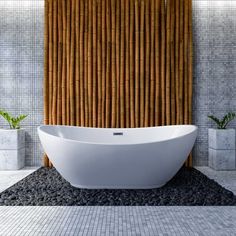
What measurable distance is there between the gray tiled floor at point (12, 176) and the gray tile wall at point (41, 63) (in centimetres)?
34

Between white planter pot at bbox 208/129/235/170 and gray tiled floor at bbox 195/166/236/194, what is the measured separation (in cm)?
11

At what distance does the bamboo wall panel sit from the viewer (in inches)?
172

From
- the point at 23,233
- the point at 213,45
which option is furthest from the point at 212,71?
the point at 23,233

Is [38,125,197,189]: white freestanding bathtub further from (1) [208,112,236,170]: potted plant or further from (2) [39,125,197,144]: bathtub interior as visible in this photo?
(1) [208,112,236,170]: potted plant

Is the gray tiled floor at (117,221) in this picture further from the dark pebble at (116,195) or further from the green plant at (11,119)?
the green plant at (11,119)

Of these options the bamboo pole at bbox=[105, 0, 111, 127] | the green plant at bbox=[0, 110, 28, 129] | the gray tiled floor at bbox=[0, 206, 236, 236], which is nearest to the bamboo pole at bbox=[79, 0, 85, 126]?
the bamboo pole at bbox=[105, 0, 111, 127]

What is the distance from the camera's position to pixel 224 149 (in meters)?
4.17

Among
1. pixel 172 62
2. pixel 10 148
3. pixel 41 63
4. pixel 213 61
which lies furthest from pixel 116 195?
pixel 213 61

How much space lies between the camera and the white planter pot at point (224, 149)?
13.6 feet

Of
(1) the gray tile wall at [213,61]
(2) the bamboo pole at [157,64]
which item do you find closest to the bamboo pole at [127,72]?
(2) the bamboo pole at [157,64]

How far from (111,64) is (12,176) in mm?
1793

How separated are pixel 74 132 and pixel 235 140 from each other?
76.1 inches

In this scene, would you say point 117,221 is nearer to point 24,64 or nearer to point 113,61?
point 113,61

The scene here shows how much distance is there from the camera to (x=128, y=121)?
172 inches
